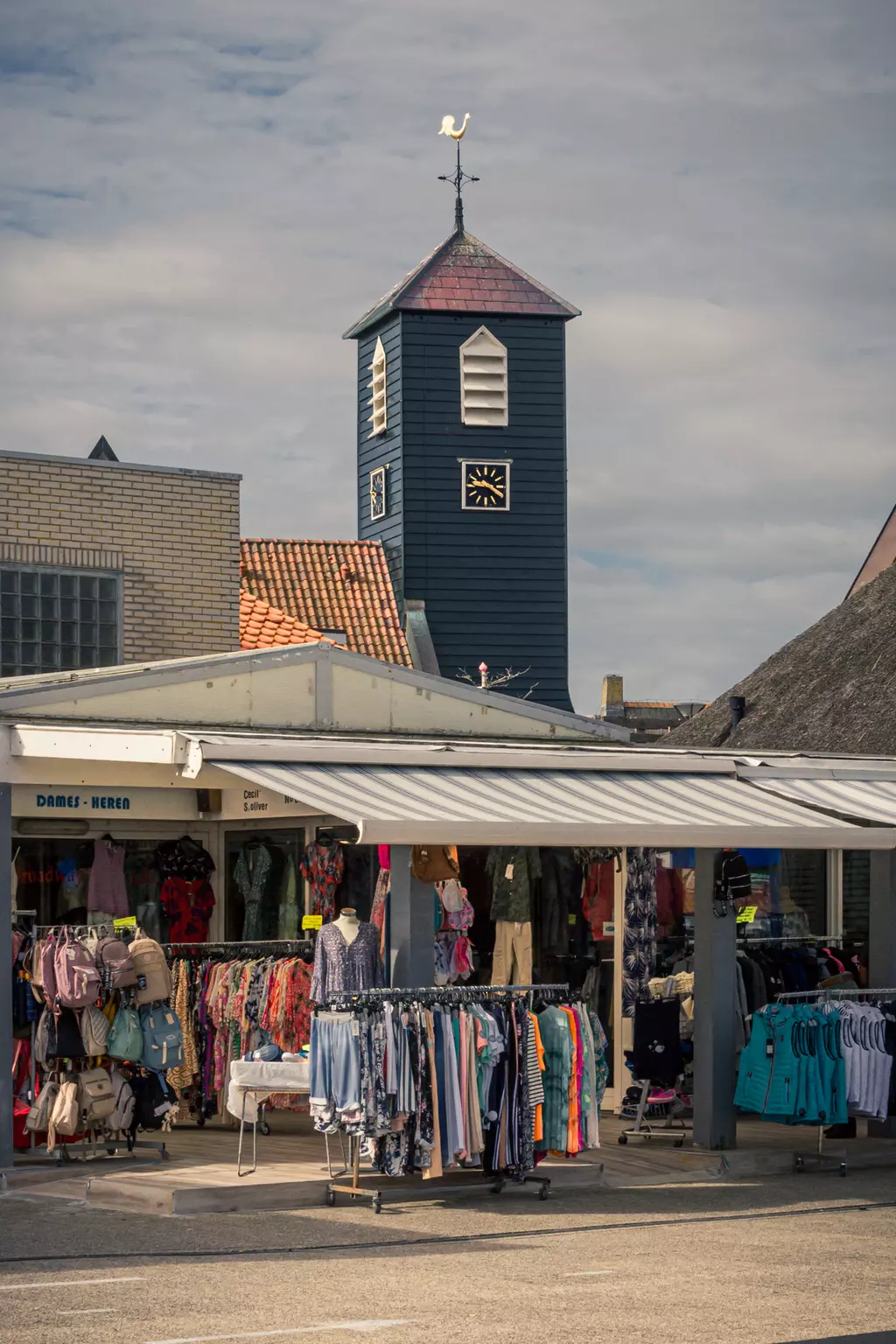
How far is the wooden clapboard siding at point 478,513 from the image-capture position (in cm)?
3581

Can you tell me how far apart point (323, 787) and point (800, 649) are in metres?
15.3

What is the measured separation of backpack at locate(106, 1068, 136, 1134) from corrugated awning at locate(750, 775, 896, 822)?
484 cm

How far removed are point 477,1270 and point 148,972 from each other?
4.54 metres

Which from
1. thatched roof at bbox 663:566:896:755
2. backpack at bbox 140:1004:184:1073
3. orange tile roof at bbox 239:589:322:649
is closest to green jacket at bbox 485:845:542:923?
backpack at bbox 140:1004:184:1073

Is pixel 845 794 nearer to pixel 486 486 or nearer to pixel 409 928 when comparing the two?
pixel 409 928

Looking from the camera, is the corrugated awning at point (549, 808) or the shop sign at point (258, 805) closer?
the corrugated awning at point (549, 808)

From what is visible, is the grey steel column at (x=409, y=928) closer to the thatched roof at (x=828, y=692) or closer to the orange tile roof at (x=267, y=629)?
the thatched roof at (x=828, y=692)

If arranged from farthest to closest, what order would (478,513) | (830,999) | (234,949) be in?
(478,513)
(234,949)
(830,999)

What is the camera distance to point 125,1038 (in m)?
12.6

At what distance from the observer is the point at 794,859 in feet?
57.3

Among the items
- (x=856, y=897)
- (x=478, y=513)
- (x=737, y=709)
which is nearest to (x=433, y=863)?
(x=856, y=897)

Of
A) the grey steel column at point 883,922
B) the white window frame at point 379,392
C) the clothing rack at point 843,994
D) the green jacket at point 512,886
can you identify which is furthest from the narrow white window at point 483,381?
the clothing rack at point 843,994

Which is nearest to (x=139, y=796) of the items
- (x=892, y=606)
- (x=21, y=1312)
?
(x=21, y=1312)

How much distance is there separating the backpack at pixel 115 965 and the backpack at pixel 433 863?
6.52 ft
